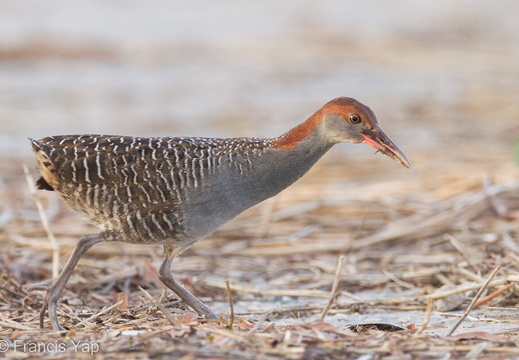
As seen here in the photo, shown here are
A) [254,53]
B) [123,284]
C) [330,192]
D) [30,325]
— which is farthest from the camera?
[254,53]

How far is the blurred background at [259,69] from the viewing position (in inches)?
460

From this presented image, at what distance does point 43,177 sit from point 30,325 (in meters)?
0.90

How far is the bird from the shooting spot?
16.3 feet

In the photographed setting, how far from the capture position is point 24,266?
20.8 ft

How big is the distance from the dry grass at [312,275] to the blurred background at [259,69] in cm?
148

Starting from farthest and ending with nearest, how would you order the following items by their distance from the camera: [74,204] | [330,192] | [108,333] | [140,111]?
1. [140,111]
2. [330,192]
3. [74,204]
4. [108,333]

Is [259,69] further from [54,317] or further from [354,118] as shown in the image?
[54,317]

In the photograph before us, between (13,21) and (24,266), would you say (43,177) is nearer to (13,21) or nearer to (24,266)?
(24,266)

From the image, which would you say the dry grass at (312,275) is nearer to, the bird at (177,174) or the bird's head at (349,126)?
the bird at (177,174)

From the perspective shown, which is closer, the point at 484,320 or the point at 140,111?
the point at 484,320

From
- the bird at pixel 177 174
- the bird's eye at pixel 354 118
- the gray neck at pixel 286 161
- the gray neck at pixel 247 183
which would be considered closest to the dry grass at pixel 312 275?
the bird at pixel 177 174

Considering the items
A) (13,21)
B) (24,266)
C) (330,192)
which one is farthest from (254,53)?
(24,266)

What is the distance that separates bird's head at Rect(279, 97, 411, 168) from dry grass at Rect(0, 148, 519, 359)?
94 cm

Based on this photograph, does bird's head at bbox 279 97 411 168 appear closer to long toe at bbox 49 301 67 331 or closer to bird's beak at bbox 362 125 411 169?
bird's beak at bbox 362 125 411 169
